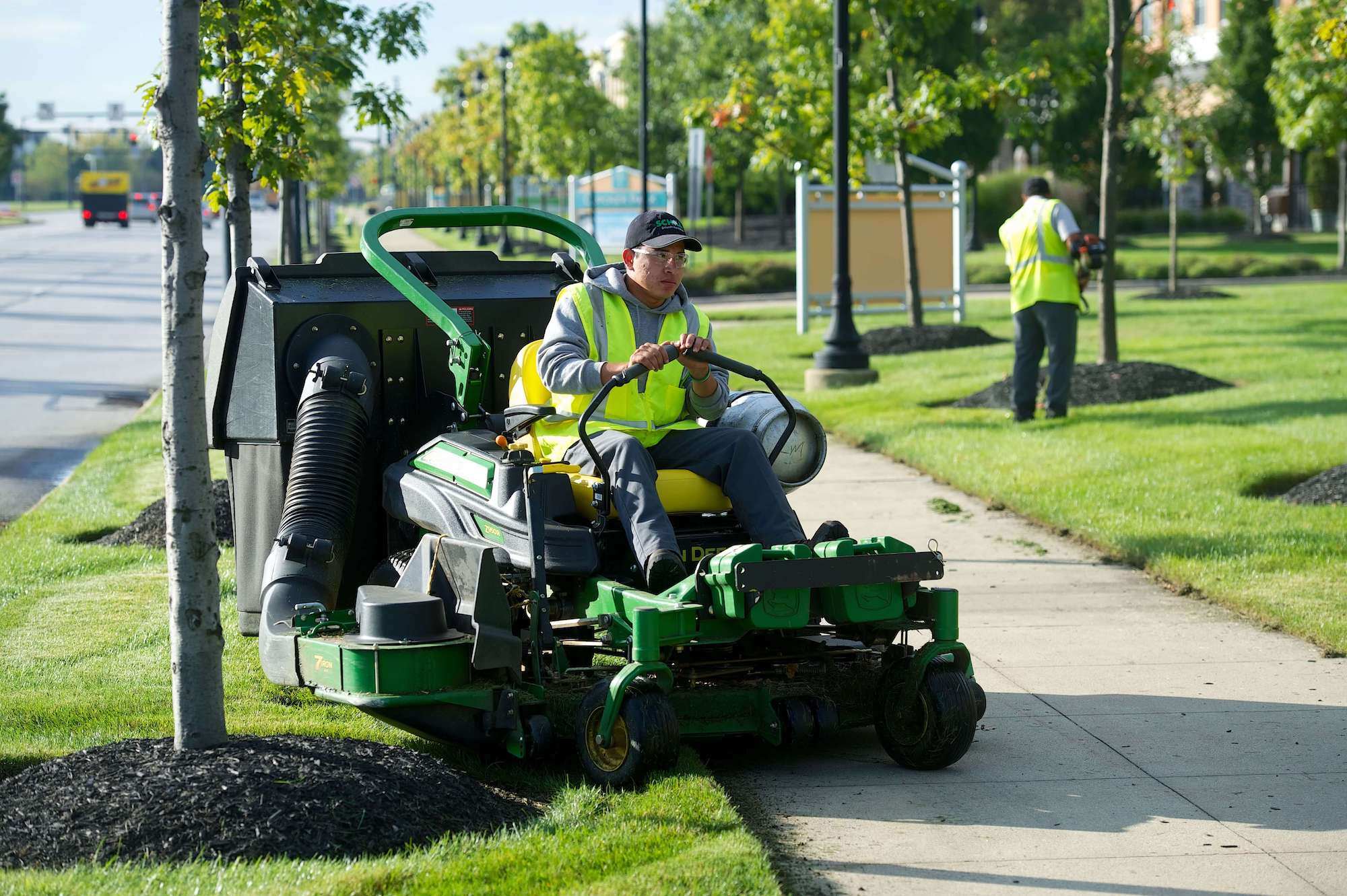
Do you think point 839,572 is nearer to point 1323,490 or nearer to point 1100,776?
point 1100,776

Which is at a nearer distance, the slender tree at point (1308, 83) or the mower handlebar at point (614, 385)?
the mower handlebar at point (614, 385)

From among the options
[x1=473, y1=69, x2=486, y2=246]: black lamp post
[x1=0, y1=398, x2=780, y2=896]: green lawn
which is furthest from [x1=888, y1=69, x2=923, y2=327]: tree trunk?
[x1=473, y1=69, x2=486, y2=246]: black lamp post

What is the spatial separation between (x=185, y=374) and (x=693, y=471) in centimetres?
191

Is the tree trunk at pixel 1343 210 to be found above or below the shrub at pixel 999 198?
below

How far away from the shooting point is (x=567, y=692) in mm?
5504

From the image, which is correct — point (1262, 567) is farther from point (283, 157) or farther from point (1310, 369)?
point (1310, 369)

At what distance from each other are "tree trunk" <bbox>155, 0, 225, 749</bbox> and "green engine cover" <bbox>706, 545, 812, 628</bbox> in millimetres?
1484

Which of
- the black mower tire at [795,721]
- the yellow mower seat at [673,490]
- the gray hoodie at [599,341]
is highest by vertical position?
the gray hoodie at [599,341]

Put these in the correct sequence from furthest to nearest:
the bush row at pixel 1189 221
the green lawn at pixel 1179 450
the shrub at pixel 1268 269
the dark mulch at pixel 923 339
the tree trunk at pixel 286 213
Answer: the bush row at pixel 1189 221 < the shrub at pixel 1268 269 < the dark mulch at pixel 923 339 < the tree trunk at pixel 286 213 < the green lawn at pixel 1179 450

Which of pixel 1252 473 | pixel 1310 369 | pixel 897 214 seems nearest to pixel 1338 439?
pixel 1252 473

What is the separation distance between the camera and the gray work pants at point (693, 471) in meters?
5.53

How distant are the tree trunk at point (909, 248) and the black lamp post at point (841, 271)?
491 cm

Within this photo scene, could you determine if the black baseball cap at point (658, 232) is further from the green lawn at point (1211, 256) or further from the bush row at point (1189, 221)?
the bush row at point (1189, 221)

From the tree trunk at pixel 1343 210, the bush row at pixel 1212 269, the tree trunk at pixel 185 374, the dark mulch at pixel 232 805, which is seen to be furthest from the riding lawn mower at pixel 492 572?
the tree trunk at pixel 1343 210
